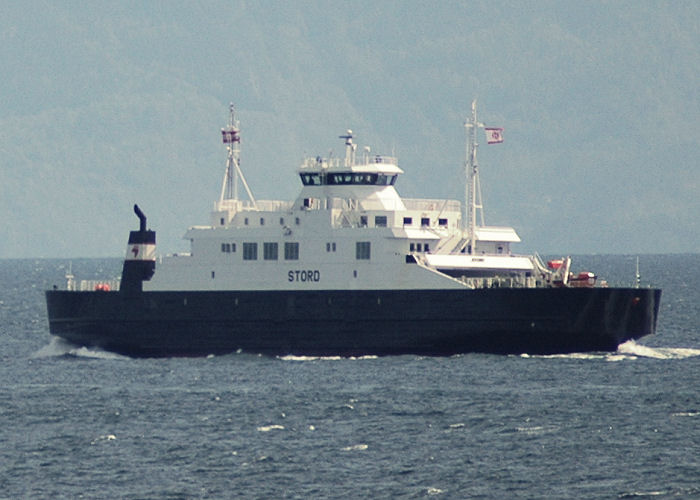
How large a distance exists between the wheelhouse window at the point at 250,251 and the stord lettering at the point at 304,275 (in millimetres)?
1545

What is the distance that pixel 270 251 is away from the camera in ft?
195

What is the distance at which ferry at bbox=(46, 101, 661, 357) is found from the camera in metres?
56.4

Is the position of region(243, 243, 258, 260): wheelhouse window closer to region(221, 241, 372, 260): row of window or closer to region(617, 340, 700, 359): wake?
region(221, 241, 372, 260): row of window

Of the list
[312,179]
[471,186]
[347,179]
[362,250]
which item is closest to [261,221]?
[312,179]

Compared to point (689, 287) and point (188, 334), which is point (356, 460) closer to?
point (188, 334)

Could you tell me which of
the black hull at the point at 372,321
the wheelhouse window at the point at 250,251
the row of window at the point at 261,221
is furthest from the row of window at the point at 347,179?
the black hull at the point at 372,321

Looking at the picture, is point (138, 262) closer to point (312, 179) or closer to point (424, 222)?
point (312, 179)

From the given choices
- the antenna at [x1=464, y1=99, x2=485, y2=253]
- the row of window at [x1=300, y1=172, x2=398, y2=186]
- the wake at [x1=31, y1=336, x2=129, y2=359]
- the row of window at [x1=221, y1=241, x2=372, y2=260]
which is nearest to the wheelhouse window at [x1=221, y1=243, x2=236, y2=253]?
the row of window at [x1=221, y1=241, x2=372, y2=260]

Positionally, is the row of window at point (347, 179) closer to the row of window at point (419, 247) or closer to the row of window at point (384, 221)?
the row of window at point (384, 221)

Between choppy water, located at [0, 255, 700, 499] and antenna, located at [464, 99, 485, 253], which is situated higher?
antenna, located at [464, 99, 485, 253]

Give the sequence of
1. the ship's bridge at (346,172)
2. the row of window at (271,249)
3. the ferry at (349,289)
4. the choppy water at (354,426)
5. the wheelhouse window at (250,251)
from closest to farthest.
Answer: the choppy water at (354,426) < the ferry at (349,289) < the row of window at (271,249) < the wheelhouse window at (250,251) < the ship's bridge at (346,172)

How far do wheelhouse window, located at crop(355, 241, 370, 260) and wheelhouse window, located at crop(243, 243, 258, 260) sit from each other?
397 centimetres

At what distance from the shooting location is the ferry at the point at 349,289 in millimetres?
56375

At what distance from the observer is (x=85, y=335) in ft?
204
